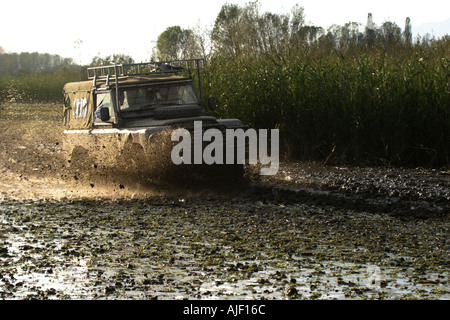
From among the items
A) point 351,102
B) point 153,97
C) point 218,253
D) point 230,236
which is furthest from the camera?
point 351,102

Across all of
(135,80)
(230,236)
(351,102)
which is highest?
(135,80)

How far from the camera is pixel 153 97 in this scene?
1266cm

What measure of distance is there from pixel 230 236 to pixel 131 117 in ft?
14.5

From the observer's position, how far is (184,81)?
43.3 ft

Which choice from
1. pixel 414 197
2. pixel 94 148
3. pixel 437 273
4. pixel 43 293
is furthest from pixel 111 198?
pixel 437 273

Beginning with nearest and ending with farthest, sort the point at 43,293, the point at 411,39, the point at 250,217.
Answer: the point at 43,293 → the point at 250,217 → the point at 411,39

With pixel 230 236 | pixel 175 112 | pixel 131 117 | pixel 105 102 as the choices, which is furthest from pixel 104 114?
pixel 230 236

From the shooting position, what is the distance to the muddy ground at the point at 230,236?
6340 millimetres

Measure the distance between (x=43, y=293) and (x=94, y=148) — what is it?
265 inches

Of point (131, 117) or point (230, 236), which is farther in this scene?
point (131, 117)

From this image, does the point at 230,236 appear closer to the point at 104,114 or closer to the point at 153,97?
the point at 104,114

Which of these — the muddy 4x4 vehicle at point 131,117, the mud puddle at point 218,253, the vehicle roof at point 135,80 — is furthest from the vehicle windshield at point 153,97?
the mud puddle at point 218,253

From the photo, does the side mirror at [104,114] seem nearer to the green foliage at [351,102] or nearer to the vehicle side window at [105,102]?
the vehicle side window at [105,102]
